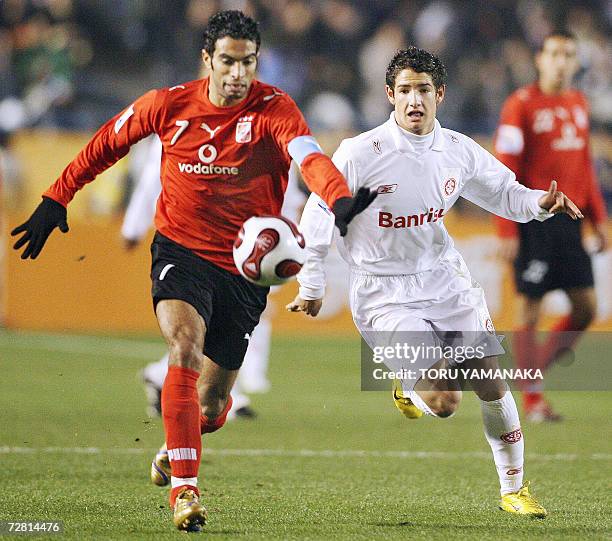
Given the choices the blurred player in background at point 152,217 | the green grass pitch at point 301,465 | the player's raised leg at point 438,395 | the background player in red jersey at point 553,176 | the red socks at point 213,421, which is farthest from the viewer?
the background player in red jersey at point 553,176

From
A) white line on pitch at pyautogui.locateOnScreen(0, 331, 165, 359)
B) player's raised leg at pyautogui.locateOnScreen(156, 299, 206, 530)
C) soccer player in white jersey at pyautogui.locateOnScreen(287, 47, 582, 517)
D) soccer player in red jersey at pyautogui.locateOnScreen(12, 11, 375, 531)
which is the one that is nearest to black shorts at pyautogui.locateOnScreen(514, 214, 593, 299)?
soccer player in white jersey at pyautogui.locateOnScreen(287, 47, 582, 517)

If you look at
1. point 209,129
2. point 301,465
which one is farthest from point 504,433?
point 209,129

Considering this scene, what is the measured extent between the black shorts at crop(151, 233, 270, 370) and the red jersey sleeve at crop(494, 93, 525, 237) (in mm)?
3540

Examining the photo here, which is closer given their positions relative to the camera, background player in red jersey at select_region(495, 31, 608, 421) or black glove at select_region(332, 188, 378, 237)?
Answer: black glove at select_region(332, 188, 378, 237)

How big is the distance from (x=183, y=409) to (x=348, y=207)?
3.57 ft

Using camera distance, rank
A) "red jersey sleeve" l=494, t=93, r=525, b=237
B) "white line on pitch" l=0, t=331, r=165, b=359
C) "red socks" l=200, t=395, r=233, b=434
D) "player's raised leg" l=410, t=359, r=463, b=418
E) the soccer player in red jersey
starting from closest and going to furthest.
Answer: the soccer player in red jersey → "player's raised leg" l=410, t=359, r=463, b=418 → "red socks" l=200, t=395, r=233, b=434 → "red jersey sleeve" l=494, t=93, r=525, b=237 → "white line on pitch" l=0, t=331, r=165, b=359

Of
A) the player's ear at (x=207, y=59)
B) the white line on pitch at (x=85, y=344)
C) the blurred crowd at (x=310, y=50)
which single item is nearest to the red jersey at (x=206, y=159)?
the player's ear at (x=207, y=59)

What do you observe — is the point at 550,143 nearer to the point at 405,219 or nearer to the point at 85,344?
the point at 405,219

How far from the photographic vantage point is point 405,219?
5.55m

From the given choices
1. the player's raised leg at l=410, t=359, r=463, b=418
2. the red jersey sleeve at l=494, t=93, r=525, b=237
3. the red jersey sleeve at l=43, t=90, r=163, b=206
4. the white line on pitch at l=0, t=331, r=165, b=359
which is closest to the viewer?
the player's raised leg at l=410, t=359, r=463, b=418

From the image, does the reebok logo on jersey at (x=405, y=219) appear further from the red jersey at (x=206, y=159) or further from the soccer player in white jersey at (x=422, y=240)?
the red jersey at (x=206, y=159)

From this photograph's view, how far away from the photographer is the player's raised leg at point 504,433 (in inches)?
211

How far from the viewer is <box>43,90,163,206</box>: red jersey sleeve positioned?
545 centimetres

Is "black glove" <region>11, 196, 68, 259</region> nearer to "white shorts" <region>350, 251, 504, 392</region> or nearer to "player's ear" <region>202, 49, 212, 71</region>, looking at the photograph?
"player's ear" <region>202, 49, 212, 71</region>
